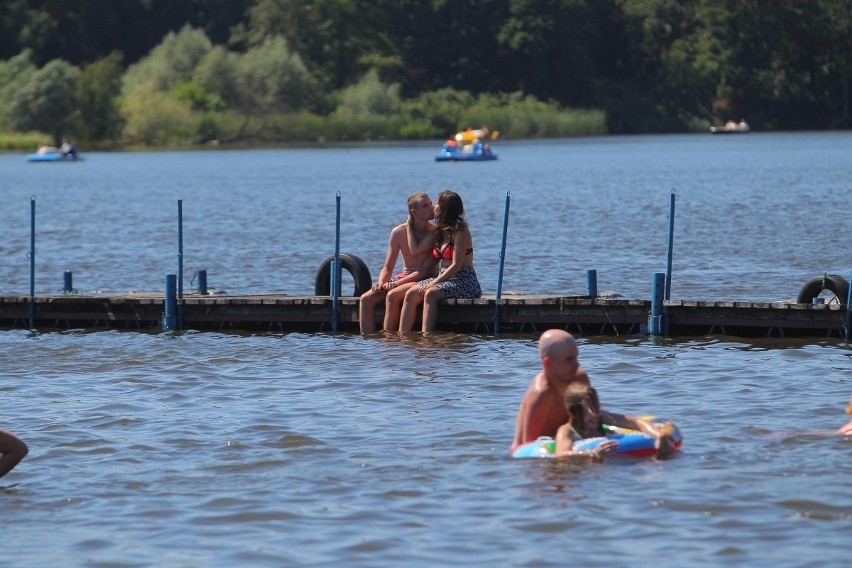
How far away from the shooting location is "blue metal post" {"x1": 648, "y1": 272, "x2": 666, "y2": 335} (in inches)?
677

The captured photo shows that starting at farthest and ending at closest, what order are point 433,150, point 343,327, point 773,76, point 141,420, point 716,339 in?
1. point 773,76
2. point 433,150
3. point 343,327
4. point 716,339
5. point 141,420

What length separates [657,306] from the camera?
57.1 feet

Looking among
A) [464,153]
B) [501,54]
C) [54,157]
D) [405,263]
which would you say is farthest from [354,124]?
[405,263]

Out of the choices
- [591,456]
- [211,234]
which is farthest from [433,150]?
[591,456]

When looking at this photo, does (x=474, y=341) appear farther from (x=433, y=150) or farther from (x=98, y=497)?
(x=433, y=150)

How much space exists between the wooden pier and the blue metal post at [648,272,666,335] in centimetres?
12

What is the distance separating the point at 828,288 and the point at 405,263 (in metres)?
Answer: 4.62

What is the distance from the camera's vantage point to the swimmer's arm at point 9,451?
437 inches

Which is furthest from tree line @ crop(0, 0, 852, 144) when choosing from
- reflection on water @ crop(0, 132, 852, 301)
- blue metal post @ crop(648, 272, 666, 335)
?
blue metal post @ crop(648, 272, 666, 335)

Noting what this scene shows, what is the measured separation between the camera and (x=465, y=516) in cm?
1036

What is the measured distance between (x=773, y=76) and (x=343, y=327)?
4806 inches

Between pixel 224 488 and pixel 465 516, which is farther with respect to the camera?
pixel 224 488

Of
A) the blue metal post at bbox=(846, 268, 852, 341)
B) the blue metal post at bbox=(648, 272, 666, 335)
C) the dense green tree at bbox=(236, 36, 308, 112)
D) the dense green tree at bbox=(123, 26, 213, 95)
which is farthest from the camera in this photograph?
the dense green tree at bbox=(123, 26, 213, 95)

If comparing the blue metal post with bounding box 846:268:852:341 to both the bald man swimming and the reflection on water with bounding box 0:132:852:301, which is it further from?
the bald man swimming
